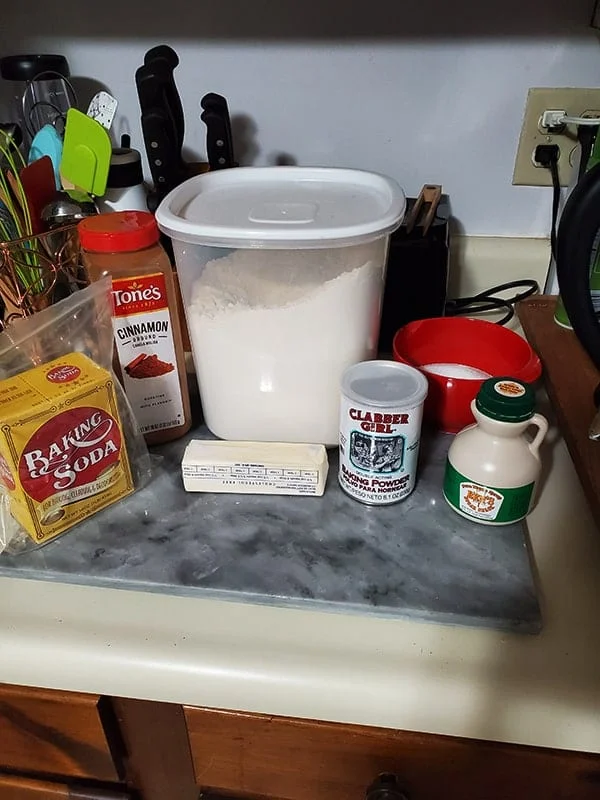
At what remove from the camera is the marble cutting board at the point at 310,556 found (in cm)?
54

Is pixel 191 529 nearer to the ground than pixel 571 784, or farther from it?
farther from it

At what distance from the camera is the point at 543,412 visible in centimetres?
75

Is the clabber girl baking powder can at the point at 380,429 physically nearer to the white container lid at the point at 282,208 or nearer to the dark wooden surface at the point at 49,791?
the white container lid at the point at 282,208

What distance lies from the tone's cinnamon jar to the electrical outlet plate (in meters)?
0.51

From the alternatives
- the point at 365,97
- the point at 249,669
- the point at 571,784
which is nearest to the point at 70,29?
the point at 365,97

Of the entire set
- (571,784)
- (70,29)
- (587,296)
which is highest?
(70,29)

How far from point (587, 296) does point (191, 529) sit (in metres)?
0.38

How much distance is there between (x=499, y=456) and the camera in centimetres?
57

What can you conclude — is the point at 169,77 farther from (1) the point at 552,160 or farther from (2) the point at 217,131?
(1) the point at 552,160

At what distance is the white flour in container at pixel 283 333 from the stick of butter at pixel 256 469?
37 mm

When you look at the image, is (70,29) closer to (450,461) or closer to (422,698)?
(450,461)

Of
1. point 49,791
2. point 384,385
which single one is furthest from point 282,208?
point 49,791

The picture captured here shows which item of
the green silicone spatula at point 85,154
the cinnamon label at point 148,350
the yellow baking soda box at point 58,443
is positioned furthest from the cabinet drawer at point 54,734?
the green silicone spatula at point 85,154

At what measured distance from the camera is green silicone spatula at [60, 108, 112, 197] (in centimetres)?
67
